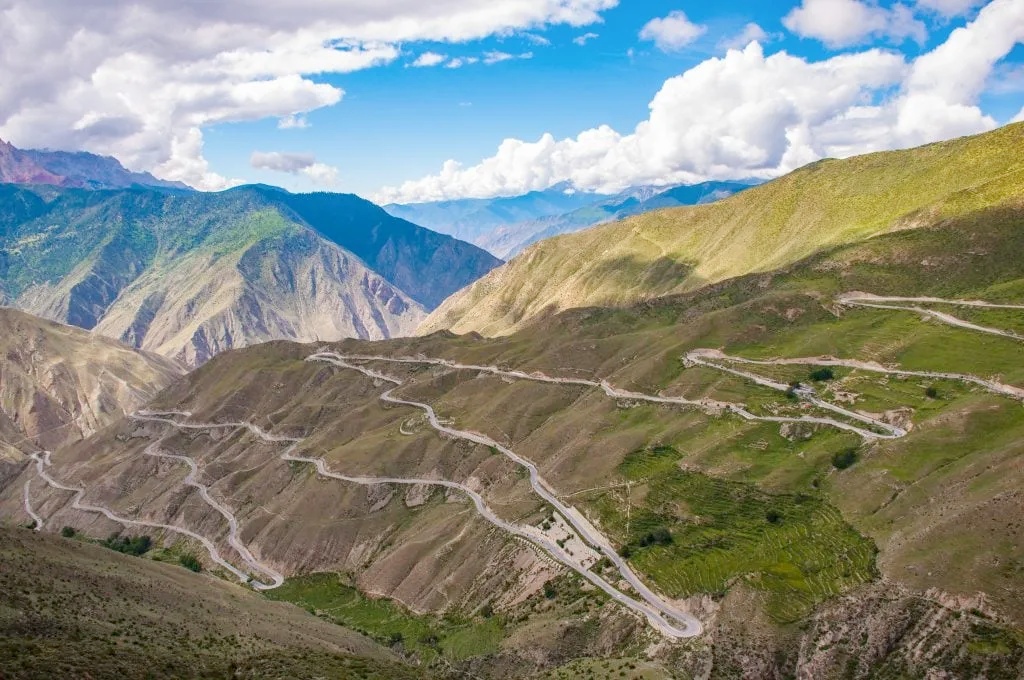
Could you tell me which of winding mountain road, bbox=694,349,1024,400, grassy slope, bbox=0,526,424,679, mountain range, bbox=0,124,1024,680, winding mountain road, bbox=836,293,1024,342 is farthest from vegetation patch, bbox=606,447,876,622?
winding mountain road, bbox=836,293,1024,342

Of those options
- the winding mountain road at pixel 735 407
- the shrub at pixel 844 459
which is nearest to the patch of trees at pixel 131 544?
the winding mountain road at pixel 735 407

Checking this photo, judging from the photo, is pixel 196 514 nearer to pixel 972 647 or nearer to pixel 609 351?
pixel 609 351

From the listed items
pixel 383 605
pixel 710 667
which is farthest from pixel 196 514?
pixel 710 667

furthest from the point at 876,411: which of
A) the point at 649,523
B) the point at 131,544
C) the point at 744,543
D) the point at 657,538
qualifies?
the point at 131,544

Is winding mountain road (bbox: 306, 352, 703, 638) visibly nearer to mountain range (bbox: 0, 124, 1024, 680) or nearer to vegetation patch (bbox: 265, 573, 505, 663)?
mountain range (bbox: 0, 124, 1024, 680)

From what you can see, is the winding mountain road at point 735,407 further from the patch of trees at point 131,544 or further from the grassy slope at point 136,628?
the patch of trees at point 131,544

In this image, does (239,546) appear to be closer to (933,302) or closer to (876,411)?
(876,411)
